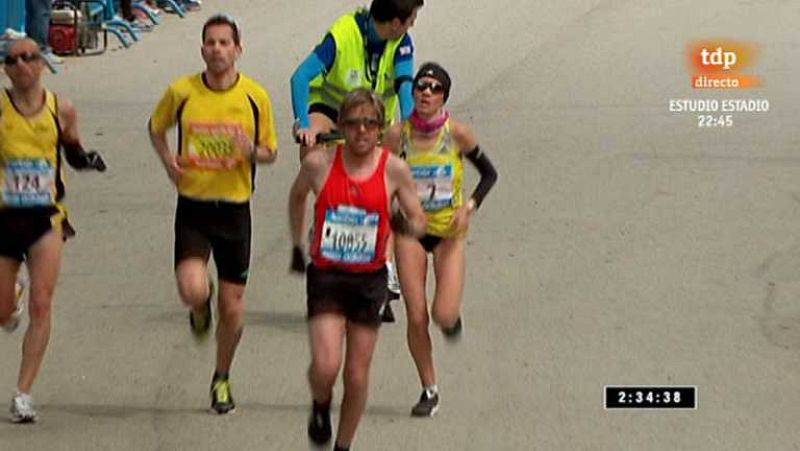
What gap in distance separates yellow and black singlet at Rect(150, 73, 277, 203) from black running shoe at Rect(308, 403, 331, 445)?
1394 mm

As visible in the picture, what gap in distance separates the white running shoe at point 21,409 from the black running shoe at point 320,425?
1680 mm

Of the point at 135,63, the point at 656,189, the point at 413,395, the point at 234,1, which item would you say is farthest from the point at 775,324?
the point at 234,1

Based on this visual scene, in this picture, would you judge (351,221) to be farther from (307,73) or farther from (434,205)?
(307,73)

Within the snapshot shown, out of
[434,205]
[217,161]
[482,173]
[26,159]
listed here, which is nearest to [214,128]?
[217,161]

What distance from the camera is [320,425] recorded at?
8.23m

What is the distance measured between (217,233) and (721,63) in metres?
13.7

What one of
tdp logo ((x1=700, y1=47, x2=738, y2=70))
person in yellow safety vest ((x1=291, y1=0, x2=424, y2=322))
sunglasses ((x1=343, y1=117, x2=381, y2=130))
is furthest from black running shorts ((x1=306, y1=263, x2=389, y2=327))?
tdp logo ((x1=700, y1=47, x2=738, y2=70))

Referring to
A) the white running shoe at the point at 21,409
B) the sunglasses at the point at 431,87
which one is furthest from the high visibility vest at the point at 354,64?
the white running shoe at the point at 21,409

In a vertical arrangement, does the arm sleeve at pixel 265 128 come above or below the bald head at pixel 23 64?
below

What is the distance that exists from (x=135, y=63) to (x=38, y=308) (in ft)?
43.3

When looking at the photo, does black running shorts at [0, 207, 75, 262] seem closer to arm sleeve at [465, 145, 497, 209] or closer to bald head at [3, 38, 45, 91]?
bald head at [3, 38, 45, 91]

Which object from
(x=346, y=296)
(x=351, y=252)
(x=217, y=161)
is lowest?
(x=346, y=296)

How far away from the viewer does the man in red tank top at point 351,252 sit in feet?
26.3

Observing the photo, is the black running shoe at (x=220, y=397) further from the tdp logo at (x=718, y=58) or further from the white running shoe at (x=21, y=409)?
the tdp logo at (x=718, y=58)
